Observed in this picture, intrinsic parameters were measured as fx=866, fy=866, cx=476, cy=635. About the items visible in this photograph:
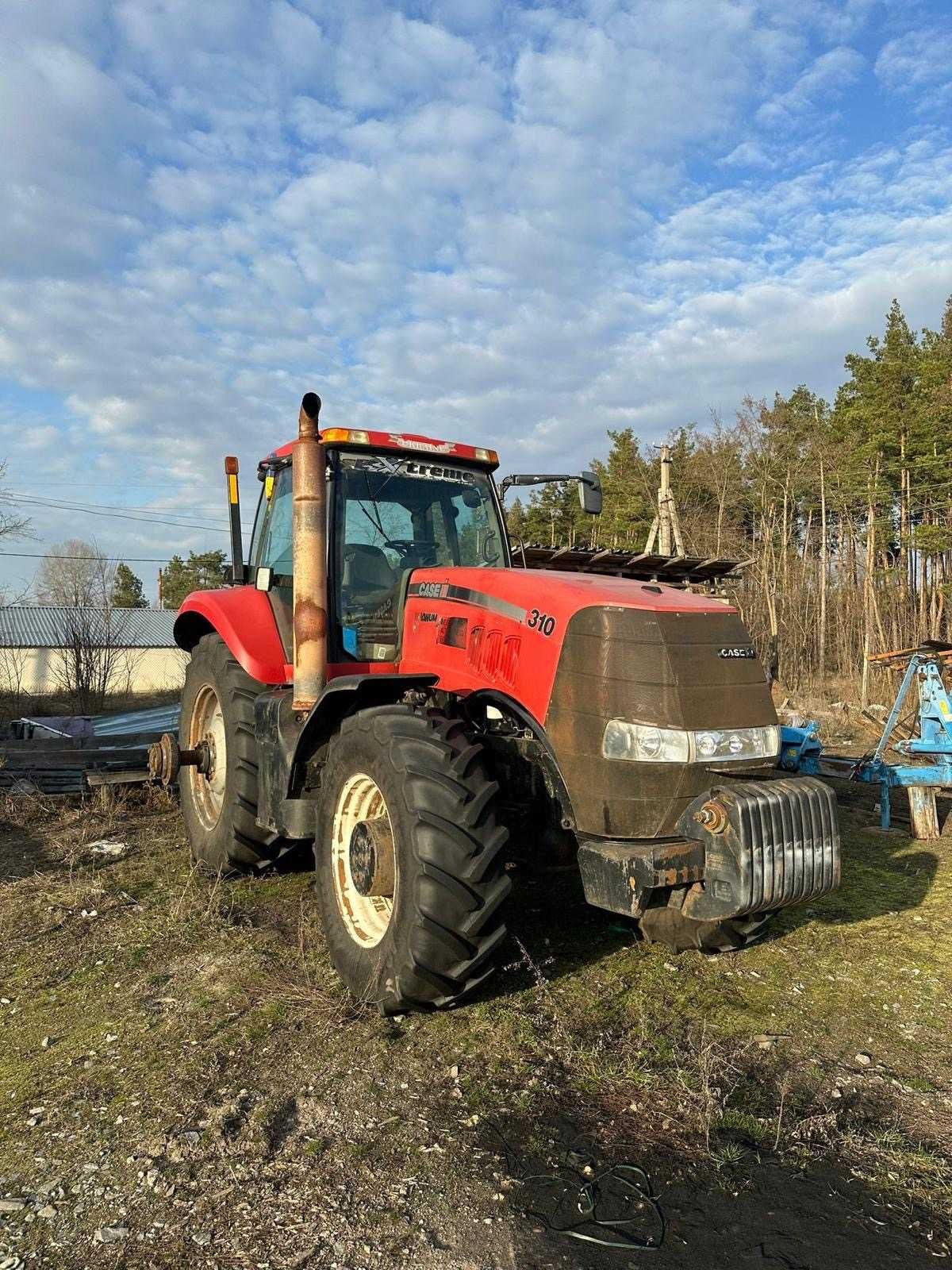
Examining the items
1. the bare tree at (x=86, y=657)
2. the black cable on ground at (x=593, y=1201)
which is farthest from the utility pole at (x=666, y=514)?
the black cable on ground at (x=593, y=1201)

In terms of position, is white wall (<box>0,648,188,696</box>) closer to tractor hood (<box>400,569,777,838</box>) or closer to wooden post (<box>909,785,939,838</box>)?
wooden post (<box>909,785,939,838</box>)

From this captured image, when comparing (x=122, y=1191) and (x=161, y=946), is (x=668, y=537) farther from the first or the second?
(x=122, y=1191)

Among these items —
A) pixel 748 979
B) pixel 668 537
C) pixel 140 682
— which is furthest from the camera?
pixel 140 682

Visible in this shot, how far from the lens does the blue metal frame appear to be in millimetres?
7316

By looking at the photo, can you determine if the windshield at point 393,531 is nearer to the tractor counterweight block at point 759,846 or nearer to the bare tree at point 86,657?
the tractor counterweight block at point 759,846

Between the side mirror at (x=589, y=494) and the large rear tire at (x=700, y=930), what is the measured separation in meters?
2.19

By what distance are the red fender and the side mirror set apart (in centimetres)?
193

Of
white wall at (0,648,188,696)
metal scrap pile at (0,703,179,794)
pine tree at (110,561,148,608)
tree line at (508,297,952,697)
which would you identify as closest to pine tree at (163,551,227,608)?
pine tree at (110,561,148,608)

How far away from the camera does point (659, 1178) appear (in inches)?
97.5

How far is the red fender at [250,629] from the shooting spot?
4949 mm

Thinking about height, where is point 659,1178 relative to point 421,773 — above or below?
below

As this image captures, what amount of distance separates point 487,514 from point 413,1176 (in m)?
3.47

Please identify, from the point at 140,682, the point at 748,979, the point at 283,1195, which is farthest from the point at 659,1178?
the point at 140,682

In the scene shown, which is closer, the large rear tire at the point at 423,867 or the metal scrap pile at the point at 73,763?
the large rear tire at the point at 423,867
